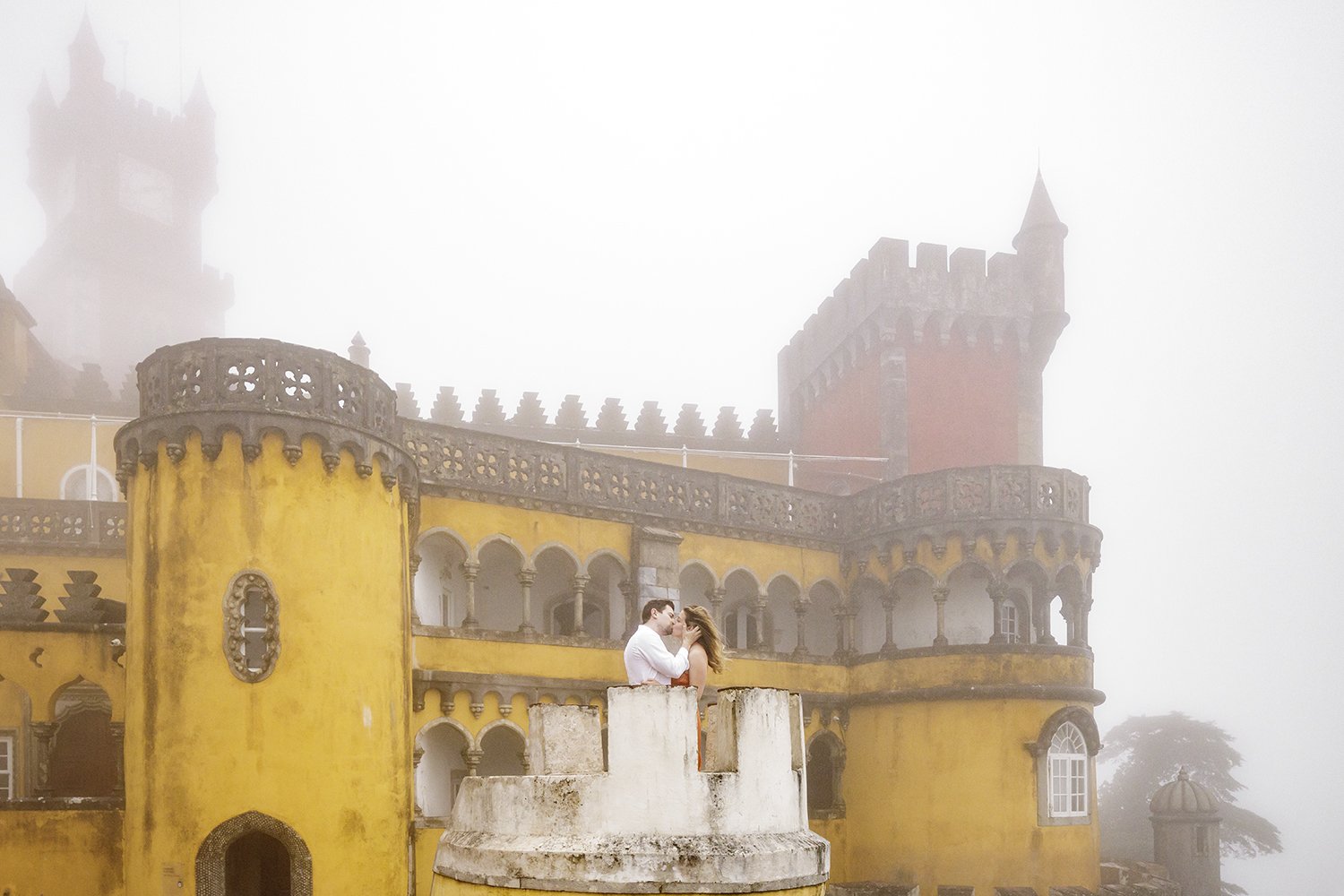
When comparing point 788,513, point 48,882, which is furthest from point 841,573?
point 48,882

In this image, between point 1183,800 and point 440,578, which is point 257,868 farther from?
point 1183,800

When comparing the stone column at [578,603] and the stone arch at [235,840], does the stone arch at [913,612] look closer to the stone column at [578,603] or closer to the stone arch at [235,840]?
the stone column at [578,603]

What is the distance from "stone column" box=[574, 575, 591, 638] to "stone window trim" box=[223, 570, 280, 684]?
711cm

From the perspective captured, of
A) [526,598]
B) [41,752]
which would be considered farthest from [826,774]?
[41,752]

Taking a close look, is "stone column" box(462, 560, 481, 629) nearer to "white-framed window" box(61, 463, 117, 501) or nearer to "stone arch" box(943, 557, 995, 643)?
"stone arch" box(943, 557, 995, 643)

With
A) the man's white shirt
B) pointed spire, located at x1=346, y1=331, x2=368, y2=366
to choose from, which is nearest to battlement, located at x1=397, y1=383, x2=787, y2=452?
pointed spire, located at x1=346, y1=331, x2=368, y2=366

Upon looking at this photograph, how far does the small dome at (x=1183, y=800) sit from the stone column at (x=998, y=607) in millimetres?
7086

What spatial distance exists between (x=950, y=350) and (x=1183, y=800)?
38.5 feet

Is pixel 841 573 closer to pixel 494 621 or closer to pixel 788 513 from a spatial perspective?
pixel 788 513

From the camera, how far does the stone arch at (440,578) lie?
2100 cm

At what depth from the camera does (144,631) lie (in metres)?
16.1

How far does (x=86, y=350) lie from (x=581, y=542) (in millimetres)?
39038

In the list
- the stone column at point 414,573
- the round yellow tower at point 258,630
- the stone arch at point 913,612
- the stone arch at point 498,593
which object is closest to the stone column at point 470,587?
the stone column at point 414,573

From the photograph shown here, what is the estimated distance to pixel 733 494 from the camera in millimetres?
25484
